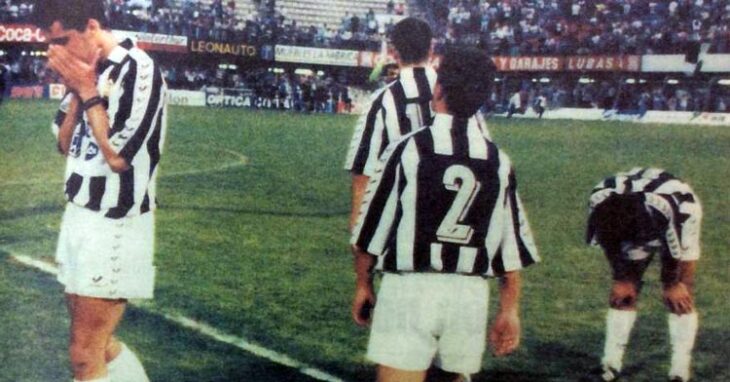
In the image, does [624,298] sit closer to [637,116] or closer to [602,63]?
[602,63]

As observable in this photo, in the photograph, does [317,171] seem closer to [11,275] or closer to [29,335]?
[11,275]

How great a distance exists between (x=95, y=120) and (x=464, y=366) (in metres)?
0.94

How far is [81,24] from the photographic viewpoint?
201cm

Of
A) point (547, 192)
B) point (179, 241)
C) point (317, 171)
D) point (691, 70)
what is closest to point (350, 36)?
point (179, 241)

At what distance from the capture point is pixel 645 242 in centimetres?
285

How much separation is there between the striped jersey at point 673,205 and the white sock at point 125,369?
→ 1.52 meters

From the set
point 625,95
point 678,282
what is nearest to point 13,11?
point 678,282

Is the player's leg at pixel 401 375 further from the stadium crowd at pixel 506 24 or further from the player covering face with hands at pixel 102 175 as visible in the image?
the stadium crowd at pixel 506 24

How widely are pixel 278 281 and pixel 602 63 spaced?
1.78 m

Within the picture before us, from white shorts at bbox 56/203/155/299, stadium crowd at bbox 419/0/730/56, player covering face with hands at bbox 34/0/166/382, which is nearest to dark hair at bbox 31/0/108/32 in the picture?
player covering face with hands at bbox 34/0/166/382

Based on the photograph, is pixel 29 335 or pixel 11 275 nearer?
pixel 29 335

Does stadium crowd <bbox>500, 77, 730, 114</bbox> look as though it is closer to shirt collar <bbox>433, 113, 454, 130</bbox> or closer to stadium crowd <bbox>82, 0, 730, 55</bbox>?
stadium crowd <bbox>82, 0, 730, 55</bbox>

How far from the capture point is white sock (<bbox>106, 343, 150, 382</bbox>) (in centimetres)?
221

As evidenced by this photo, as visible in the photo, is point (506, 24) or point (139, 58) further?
point (506, 24)
